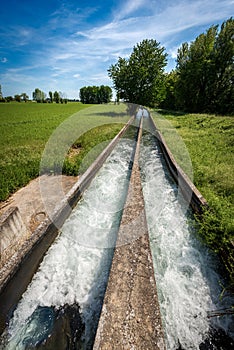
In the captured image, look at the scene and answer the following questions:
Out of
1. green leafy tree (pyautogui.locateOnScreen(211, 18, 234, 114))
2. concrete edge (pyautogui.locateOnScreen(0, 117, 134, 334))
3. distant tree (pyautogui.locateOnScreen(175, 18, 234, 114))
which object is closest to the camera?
concrete edge (pyautogui.locateOnScreen(0, 117, 134, 334))

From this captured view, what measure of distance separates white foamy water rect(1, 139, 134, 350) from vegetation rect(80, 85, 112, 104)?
310ft

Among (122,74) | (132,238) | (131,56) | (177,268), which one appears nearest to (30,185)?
(132,238)

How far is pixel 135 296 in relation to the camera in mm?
2270

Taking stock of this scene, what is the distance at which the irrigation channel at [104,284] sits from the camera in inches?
89.6

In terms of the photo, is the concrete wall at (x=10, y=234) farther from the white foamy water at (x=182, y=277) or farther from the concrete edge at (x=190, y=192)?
the concrete edge at (x=190, y=192)

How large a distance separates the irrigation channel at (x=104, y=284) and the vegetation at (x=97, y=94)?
95.3 m

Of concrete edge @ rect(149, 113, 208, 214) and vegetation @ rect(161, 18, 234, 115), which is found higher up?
vegetation @ rect(161, 18, 234, 115)

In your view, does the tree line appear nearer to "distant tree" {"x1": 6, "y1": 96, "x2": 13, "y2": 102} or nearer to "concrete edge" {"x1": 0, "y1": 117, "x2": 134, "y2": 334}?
"concrete edge" {"x1": 0, "y1": 117, "x2": 134, "y2": 334}

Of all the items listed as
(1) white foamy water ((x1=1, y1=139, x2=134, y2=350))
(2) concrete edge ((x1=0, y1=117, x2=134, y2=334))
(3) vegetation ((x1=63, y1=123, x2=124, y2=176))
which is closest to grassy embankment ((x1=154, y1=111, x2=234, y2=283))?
(1) white foamy water ((x1=1, y1=139, x2=134, y2=350))

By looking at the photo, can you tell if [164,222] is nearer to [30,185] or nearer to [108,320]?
[108,320]

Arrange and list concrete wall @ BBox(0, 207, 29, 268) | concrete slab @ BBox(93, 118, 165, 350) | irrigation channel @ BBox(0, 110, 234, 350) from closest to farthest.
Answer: concrete slab @ BBox(93, 118, 165, 350), irrigation channel @ BBox(0, 110, 234, 350), concrete wall @ BBox(0, 207, 29, 268)

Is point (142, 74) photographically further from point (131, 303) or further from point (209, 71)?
point (131, 303)

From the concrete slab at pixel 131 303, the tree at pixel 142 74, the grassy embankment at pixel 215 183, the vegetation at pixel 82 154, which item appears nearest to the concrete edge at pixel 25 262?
the concrete slab at pixel 131 303

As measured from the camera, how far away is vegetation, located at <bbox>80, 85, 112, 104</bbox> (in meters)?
90.4
